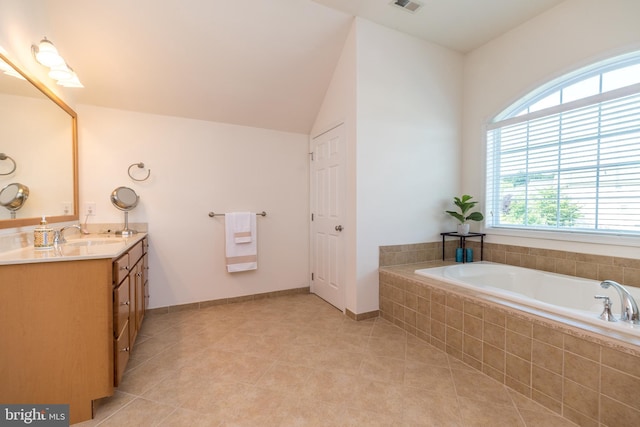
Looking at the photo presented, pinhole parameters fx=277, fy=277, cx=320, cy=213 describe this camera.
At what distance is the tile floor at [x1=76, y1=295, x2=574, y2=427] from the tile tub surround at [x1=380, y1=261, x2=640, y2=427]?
3.6 inches

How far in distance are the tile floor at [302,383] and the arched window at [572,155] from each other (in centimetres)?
162

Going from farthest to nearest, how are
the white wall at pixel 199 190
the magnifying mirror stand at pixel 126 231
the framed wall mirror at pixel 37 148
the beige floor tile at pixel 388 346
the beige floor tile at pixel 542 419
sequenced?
the white wall at pixel 199 190
the magnifying mirror stand at pixel 126 231
the beige floor tile at pixel 388 346
the framed wall mirror at pixel 37 148
the beige floor tile at pixel 542 419

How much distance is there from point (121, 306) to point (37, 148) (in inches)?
52.1

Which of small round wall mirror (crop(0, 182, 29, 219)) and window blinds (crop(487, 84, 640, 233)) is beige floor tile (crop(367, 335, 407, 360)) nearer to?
window blinds (crop(487, 84, 640, 233))

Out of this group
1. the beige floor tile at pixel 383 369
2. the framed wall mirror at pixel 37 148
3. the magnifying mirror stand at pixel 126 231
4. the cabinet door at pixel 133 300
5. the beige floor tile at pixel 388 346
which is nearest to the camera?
the framed wall mirror at pixel 37 148

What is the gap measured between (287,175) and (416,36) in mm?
2018

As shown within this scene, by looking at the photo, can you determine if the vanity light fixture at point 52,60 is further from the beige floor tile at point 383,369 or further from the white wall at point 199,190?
the beige floor tile at point 383,369

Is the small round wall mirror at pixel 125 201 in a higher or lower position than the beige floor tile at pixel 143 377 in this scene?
higher

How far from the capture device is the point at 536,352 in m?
1.54

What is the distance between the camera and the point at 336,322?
2.61m

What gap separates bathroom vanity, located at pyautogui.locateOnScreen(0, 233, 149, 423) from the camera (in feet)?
4.28

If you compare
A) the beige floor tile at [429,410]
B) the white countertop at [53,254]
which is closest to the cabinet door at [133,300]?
the white countertop at [53,254]
